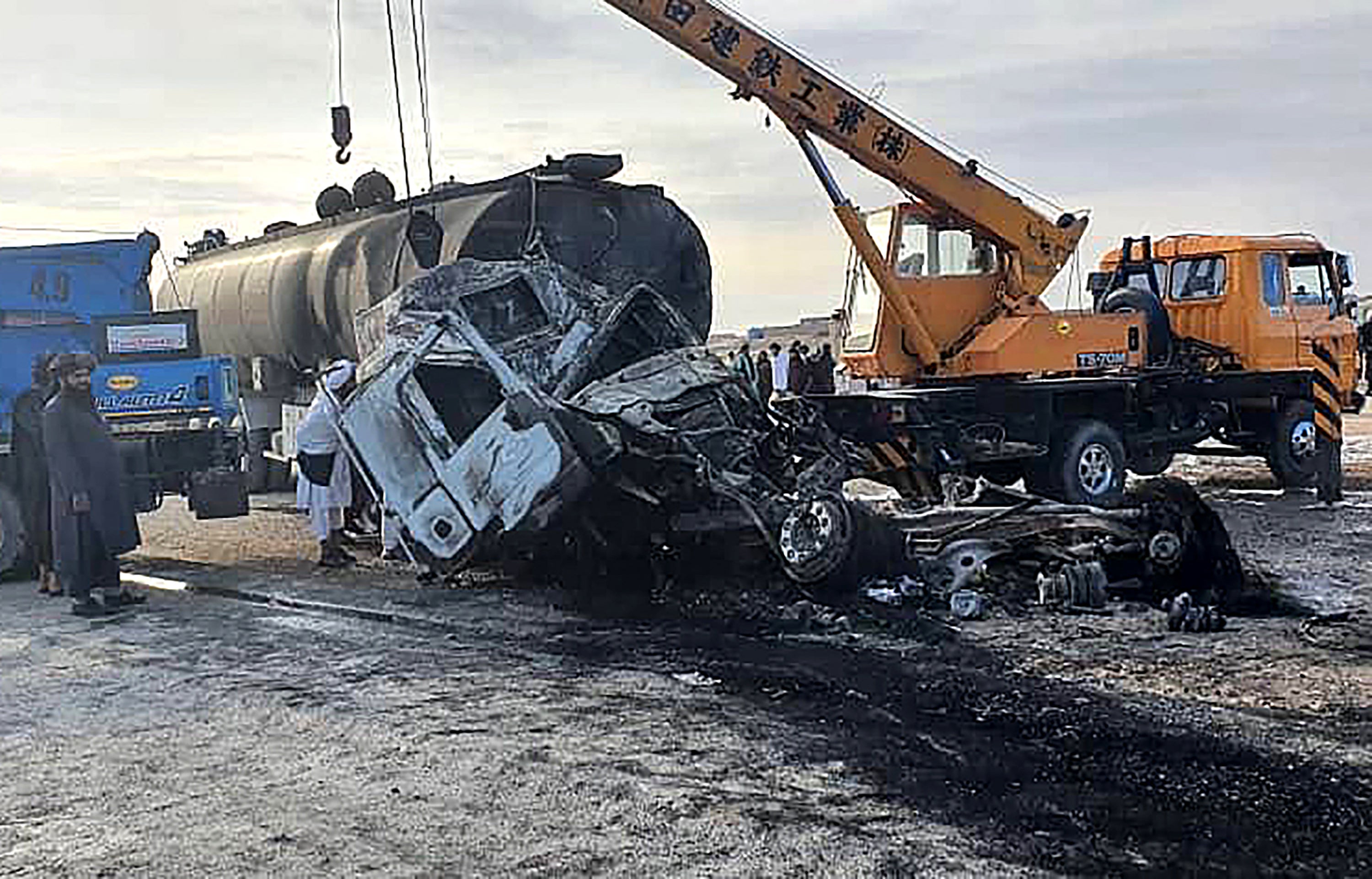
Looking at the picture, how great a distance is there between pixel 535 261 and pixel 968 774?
5.99 m

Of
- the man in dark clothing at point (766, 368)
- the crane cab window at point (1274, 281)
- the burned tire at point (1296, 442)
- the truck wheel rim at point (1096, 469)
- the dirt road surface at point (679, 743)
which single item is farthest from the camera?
the man in dark clothing at point (766, 368)

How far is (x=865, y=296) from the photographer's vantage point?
1359 centimetres

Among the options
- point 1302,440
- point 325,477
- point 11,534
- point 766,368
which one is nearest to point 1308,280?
point 1302,440

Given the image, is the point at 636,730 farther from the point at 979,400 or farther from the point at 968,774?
the point at 979,400

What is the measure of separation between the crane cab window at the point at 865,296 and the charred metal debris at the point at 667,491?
3.98 m

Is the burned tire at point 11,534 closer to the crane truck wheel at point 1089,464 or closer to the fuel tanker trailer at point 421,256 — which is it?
the fuel tanker trailer at point 421,256

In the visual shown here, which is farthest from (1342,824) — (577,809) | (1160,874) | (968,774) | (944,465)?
(944,465)

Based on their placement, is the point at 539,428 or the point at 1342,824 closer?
the point at 1342,824

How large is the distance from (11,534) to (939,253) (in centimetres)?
830

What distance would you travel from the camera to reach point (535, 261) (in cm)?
1030

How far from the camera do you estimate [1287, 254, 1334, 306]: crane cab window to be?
14422 mm

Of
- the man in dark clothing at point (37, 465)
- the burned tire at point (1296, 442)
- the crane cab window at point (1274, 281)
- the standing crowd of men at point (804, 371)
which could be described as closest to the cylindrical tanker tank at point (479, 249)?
the man in dark clothing at point (37, 465)

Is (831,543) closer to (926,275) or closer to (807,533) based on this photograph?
(807,533)

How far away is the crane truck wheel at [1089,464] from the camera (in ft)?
42.6
